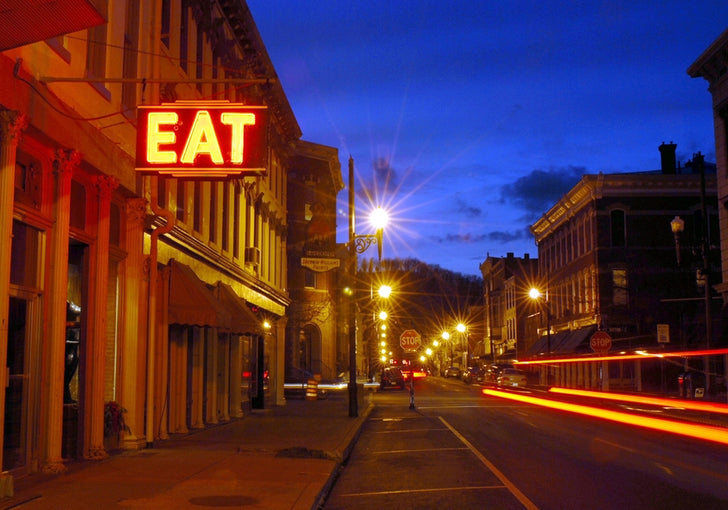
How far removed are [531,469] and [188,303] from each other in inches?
304

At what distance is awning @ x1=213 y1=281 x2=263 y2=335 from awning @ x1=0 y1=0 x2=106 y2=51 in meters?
12.2

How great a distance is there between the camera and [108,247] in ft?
45.0

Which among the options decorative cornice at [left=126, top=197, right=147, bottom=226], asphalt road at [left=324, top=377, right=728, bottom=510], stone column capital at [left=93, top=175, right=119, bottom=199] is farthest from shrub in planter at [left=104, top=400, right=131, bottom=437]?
asphalt road at [left=324, top=377, right=728, bottom=510]

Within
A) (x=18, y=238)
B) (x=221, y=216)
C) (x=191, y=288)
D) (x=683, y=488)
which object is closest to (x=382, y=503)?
(x=683, y=488)

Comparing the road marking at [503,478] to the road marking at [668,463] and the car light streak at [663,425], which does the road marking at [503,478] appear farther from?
the car light streak at [663,425]

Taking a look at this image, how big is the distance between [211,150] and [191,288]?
17.3 ft

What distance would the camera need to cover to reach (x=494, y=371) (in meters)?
59.7

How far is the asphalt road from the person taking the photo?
1047cm

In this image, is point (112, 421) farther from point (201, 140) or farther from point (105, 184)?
point (201, 140)

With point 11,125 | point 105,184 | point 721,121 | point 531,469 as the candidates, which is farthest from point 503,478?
point 721,121

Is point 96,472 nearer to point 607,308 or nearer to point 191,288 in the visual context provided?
point 191,288

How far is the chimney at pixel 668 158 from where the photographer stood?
56562 millimetres

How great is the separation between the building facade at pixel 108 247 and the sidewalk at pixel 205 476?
0.53m

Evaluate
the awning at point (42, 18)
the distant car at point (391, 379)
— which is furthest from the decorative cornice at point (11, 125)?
the distant car at point (391, 379)
